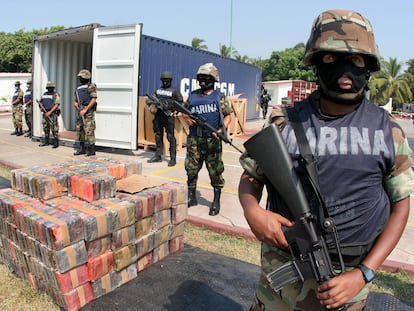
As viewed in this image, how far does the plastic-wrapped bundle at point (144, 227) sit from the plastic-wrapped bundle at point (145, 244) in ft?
0.09

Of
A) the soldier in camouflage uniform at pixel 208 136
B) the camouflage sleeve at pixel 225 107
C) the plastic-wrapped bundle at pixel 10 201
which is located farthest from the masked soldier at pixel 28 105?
the plastic-wrapped bundle at pixel 10 201

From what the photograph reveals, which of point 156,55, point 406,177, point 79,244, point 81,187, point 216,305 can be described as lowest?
point 216,305

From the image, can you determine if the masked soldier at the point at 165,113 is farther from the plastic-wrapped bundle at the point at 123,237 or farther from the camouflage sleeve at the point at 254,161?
the camouflage sleeve at the point at 254,161

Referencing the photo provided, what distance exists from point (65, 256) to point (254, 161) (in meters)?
1.54

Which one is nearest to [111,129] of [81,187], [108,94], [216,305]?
[108,94]

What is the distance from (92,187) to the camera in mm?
2734

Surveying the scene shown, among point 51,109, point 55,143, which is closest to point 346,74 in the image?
point 51,109

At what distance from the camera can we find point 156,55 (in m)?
8.34

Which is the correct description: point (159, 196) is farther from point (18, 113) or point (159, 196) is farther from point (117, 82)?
point (18, 113)

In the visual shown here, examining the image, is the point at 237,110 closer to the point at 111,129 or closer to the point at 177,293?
the point at 111,129

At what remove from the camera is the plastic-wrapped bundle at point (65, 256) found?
2.31 m

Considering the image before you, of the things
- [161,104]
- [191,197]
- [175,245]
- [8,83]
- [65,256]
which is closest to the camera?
A: [65,256]

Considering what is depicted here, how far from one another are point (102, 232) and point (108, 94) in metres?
5.65

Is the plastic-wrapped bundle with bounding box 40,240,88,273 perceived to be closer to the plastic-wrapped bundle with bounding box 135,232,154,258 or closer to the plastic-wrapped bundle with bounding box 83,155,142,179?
the plastic-wrapped bundle with bounding box 135,232,154,258
